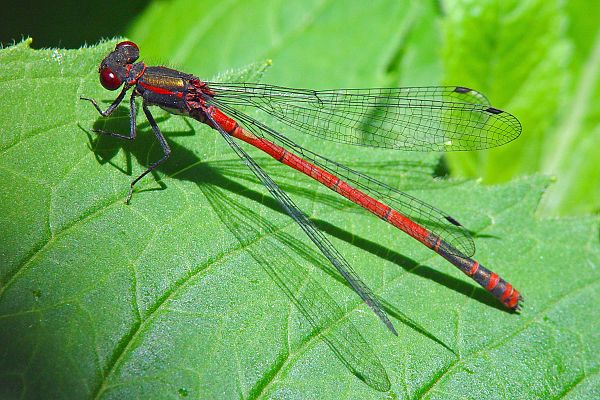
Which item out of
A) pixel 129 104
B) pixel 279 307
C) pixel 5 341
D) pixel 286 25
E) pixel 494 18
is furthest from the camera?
pixel 286 25

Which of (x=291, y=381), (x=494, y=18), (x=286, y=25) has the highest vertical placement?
(x=286, y=25)

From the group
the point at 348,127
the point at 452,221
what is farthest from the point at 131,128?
the point at 452,221

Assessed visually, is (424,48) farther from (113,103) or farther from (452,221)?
(113,103)

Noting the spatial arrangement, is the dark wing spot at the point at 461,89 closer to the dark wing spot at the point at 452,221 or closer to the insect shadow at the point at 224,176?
the dark wing spot at the point at 452,221

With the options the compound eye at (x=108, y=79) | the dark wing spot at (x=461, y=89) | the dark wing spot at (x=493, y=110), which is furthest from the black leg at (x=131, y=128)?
the dark wing spot at (x=493, y=110)

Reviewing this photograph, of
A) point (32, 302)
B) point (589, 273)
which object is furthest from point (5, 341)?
point (589, 273)

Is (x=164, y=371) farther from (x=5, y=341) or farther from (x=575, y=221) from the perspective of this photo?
(x=575, y=221)
